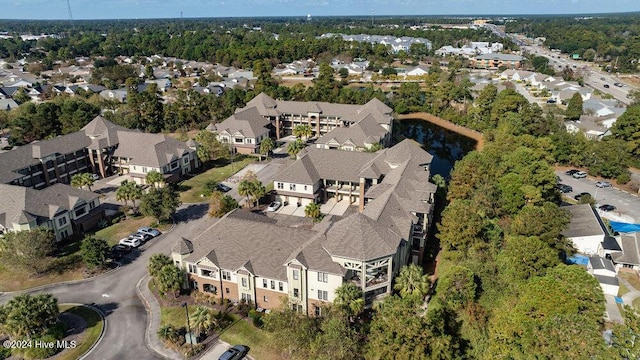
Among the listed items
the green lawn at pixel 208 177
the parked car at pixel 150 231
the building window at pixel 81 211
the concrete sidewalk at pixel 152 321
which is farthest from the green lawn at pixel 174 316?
the green lawn at pixel 208 177

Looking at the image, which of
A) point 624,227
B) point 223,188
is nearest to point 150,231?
point 223,188

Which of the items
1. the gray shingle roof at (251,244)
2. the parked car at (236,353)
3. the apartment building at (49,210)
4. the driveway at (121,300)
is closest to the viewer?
the parked car at (236,353)

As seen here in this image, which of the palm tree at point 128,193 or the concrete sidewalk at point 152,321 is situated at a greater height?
the palm tree at point 128,193

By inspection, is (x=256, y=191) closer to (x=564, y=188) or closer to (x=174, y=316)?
(x=174, y=316)

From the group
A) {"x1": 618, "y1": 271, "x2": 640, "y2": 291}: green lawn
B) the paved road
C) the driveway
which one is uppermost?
the driveway

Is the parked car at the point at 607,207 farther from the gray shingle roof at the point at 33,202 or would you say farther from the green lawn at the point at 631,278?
the gray shingle roof at the point at 33,202

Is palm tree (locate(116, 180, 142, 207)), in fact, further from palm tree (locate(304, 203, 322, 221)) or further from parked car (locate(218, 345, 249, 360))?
parked car (locate(218, 345, 249, 360))

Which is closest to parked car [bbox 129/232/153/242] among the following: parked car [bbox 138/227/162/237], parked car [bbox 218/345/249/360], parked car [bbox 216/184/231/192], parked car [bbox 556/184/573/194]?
parked car [bbox 138/227/162/237]

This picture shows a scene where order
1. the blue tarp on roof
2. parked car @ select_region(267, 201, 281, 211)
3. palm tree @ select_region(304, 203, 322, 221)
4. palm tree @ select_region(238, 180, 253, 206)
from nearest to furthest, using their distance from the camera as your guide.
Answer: the blue tarp on roof, palm tree @ select_region(304, 203, 322, 221), palm tree @ select_region(238, 180, 253, 206), parked car @ select_region(267, 201, 281, 211)
